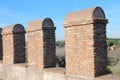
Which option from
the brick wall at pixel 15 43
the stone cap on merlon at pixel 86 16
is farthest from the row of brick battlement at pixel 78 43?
the brick wall at pixel 15 43

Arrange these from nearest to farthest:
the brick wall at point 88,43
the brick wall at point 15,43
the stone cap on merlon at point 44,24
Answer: the brick wall at point 88,43 < the stone cap on merlon at point 44,24 < the brick wall at point 15,43

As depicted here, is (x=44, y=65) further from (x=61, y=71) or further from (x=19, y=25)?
(x=19, y=25)

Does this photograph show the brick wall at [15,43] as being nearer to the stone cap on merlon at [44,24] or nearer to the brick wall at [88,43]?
the stone cap on merlon at [44,24]

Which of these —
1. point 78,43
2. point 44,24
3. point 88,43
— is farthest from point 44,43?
point 88,43

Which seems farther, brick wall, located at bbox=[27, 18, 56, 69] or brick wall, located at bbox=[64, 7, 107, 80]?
brick wall, located at bbox=[27, 18, 56, 69]

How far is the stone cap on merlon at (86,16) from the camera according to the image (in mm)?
7227

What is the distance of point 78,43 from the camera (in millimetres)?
7684

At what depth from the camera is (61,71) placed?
8719 millimetres

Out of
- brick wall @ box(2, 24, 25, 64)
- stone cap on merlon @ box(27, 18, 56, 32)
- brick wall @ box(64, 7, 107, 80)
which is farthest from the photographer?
brick wall @ box(2, 24, 25, 64)

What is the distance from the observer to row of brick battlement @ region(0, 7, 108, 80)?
719 centimetres

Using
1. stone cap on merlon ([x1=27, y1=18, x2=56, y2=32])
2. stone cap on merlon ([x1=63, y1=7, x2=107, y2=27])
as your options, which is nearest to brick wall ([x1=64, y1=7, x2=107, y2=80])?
stone cap on merlon ([x1=63, y1=7, x2=107, y2=27])

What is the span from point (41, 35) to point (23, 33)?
2.49 meters

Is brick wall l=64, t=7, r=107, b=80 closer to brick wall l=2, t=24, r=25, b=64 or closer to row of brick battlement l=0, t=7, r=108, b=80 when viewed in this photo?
row of brick battlement l=0, t=7, r=108, b=80

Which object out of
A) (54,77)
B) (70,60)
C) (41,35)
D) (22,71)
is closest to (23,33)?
(22,71)
